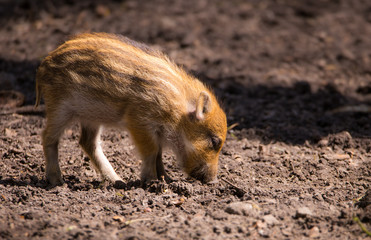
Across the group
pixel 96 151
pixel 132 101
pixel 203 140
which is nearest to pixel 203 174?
pixel 203 140

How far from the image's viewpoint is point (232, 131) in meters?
6.18

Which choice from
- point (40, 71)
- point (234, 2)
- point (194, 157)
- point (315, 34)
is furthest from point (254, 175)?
point (234, 2)

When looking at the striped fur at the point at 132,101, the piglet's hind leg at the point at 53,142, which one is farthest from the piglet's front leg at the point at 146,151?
the piglet's hind leg at the point at 53,142

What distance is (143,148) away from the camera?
4.66m

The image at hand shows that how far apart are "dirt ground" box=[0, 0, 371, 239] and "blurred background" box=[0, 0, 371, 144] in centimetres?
3

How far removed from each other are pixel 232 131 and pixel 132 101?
201 cm

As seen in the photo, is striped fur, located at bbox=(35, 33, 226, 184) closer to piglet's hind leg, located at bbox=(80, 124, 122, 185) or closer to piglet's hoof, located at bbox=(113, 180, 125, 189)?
piglet's hind leg, located at bbox=(80, 124, 122, 185)

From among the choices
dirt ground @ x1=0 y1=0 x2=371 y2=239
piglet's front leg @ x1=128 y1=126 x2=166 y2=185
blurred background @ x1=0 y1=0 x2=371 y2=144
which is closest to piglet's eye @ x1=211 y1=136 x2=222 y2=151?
dirt ground @ x1=0 y1=0 x2=371 y2=239

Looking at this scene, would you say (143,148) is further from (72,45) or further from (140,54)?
(72,45)

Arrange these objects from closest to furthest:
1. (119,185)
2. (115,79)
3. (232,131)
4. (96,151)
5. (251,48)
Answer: (115,79) → (119,185) → (96,151) → (232,131) → (251,48)

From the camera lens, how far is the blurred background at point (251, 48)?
6660 millimetres

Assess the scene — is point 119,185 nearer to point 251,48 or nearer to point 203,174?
point 203,174

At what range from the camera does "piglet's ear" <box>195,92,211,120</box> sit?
15.1 feet

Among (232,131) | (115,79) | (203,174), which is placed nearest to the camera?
(115,79)
